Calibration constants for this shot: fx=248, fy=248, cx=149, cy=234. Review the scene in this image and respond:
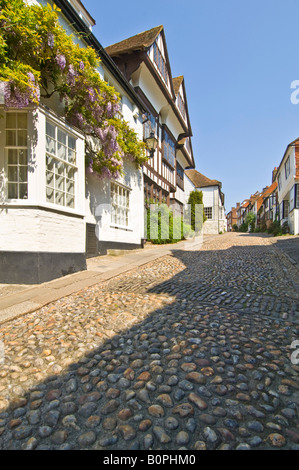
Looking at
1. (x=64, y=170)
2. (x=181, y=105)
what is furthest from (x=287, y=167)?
(x=64, y=170)

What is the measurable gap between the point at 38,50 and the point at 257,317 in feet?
18.7

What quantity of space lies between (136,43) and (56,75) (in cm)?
845

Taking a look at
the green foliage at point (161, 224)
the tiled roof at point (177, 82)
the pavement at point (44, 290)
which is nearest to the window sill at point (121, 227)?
the green foliage at point (161, 224)

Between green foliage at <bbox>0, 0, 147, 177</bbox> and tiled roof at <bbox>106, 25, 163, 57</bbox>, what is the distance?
19.1ft

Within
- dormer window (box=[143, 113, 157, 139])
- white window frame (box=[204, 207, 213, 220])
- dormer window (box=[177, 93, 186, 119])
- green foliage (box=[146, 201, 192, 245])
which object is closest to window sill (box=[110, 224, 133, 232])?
green foliage (box=[146, 201, 192, 245])

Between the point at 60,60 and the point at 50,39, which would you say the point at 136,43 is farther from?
the point at 50,39

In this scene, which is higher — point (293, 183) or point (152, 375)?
point (293, 183)

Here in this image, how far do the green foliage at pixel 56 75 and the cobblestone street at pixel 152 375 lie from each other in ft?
12.0

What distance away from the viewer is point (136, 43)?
11539 millimetres

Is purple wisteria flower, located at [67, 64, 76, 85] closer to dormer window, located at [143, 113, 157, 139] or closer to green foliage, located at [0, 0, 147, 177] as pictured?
green foliage, located at [0, 0, 147, 177]

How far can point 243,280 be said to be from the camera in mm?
4898

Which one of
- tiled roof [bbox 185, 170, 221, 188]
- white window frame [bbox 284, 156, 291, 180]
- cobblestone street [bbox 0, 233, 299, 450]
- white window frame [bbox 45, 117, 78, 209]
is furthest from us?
tiled roof [bbox 185, 170, 221, 188]

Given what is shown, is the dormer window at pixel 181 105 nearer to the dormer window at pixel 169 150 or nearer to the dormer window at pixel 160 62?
the dormer window at pixel 169 150

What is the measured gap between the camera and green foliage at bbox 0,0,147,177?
4066 millimetres
